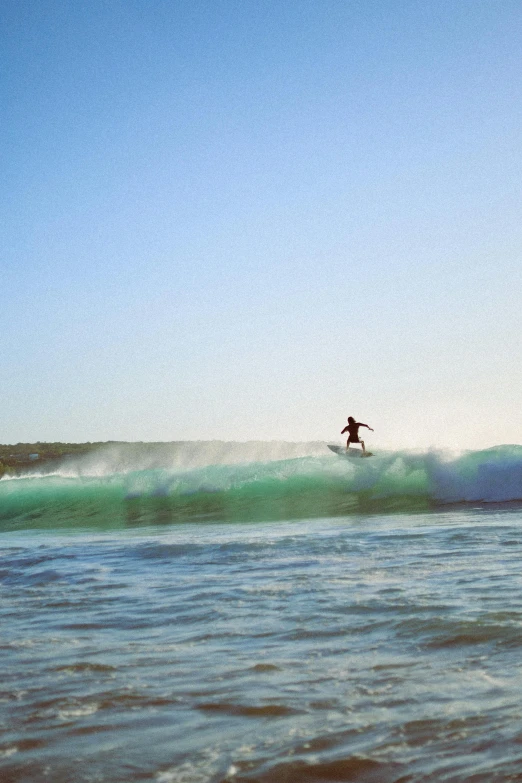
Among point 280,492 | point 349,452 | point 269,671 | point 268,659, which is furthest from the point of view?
point 349,452

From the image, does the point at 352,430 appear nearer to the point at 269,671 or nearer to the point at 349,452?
the point at 349,452

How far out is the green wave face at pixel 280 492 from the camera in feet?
62.5

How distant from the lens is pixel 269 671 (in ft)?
13.7

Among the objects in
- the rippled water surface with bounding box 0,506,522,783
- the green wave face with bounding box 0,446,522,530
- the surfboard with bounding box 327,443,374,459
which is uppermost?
the surfboard with bounding box 327,443,374,459

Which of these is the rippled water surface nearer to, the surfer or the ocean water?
the ocean water

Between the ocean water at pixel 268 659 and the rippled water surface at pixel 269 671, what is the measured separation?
0.04ft

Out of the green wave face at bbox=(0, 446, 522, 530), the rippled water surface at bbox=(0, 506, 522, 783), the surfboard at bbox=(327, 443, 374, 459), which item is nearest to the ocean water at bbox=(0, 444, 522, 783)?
the rippled water surface at bbox=(0, 506, 522, 783)

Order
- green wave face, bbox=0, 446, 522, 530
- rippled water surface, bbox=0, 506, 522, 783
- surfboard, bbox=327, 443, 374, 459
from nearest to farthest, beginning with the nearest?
rippled water surface, bbox=0, 506, 522, 783 < green wave face, bbox=0, 446, 522, 530 < surfboard, bbox=327, 443, 374, 459

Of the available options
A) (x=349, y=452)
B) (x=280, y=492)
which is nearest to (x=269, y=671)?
(x=280, y=492)

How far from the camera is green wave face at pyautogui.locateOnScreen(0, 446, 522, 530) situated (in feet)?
62.5

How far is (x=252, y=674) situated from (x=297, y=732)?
0.89 m

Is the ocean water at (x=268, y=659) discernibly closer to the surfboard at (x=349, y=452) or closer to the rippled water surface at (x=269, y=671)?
the rippled water surface at (x=269, y=671)

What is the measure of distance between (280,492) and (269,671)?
17880 millimetres

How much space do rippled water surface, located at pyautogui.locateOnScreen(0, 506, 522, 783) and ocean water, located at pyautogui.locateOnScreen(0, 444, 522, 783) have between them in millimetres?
12
